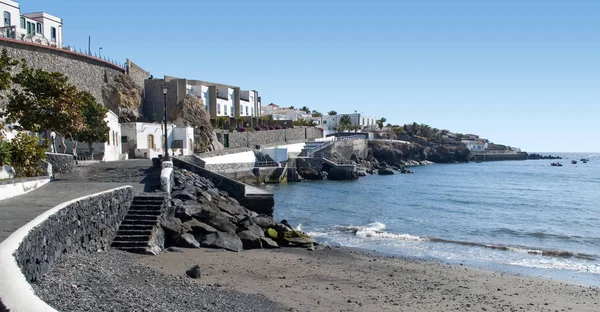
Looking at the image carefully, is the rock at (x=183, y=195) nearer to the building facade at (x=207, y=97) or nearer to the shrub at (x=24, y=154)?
the shrub at (x=24, y=154)

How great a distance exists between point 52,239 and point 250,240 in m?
9.18

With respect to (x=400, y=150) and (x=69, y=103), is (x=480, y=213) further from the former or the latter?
(x=400, y=150)

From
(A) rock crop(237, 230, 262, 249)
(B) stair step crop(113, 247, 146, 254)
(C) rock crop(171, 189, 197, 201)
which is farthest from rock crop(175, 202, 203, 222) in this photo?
(B) stair step crop(113, 247, 146, 254)

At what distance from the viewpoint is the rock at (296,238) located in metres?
19.7

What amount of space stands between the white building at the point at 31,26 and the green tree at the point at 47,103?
841 inches

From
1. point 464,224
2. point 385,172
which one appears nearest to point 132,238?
point 464,224

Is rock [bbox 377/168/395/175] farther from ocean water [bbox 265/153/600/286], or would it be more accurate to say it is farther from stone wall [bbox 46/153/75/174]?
stone wall [bbox 46/153/75/174]

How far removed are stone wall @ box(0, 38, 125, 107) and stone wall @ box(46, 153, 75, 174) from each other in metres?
13.6

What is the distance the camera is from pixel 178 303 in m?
9.40

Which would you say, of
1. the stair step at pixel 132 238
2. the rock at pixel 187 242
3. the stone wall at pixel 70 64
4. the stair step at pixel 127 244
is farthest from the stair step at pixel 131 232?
the stone wall at pixel 70 64

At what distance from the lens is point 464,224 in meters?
30.3

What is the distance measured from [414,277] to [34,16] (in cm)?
4442

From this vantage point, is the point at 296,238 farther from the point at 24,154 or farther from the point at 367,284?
the point at 24,154

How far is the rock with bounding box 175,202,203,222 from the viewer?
18156 millimetres
